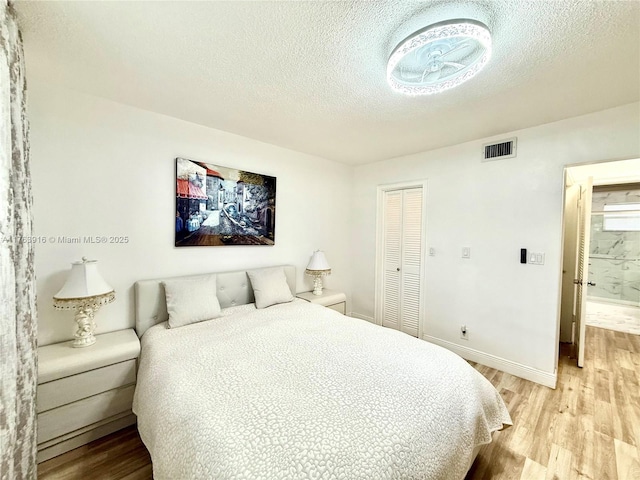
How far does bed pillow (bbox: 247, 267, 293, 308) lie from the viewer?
2672 millimetres

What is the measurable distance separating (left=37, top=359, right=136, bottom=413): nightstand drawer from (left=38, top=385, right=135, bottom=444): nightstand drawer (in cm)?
4

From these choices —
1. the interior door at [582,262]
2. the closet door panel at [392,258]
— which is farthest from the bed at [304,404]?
the interior door at [582,262]

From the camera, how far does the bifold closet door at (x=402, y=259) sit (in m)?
3.35

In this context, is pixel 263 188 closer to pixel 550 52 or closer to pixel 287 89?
pixel 287 89

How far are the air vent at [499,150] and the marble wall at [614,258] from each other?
140 inches

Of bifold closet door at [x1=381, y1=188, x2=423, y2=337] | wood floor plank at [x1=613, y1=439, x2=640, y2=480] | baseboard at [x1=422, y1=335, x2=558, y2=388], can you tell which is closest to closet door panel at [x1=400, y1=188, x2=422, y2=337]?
bifold closet door at [x1=381, y1=188, x2=423, y2=337]

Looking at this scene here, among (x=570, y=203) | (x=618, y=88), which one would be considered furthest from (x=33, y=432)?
(x=570, y=203)

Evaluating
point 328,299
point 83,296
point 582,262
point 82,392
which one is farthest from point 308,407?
point 582,262

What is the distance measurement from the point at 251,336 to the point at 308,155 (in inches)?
95.6

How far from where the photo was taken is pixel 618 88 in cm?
178

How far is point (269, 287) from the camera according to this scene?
2742mm

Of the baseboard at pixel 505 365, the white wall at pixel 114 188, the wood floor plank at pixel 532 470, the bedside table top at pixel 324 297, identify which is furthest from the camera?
the bedside table top at pixel 324 297

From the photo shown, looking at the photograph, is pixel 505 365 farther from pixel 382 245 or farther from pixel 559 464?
pixel 382 245

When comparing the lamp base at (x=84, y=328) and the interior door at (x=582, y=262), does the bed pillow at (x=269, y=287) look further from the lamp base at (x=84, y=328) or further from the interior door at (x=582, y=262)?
the interior door at (x=582, y=262)
